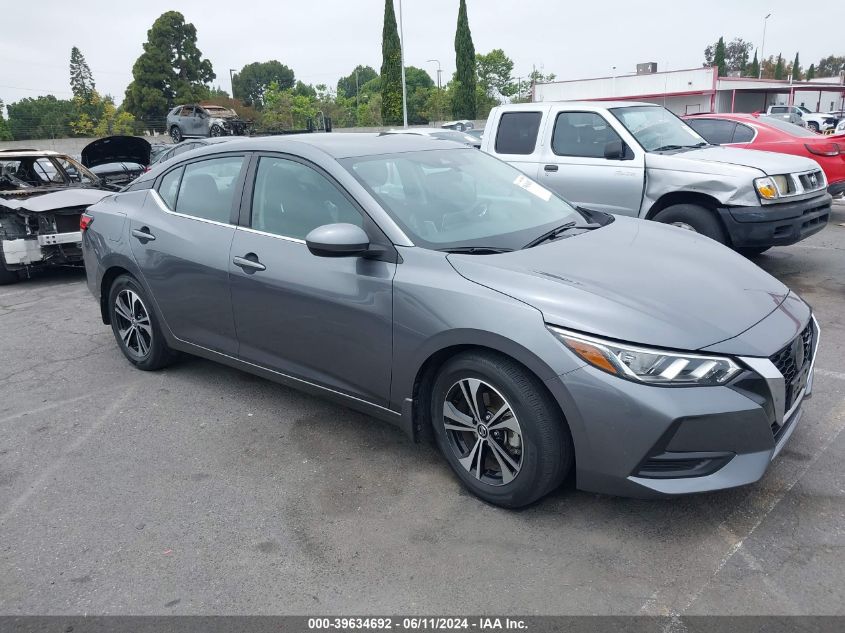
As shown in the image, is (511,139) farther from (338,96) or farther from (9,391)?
(338,96)

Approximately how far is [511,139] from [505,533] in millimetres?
6113

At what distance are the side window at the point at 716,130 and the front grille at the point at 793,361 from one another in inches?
318

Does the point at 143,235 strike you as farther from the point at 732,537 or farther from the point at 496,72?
the point at 496,72

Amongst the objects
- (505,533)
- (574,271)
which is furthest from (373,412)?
(574,271)

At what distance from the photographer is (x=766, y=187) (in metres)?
6.73

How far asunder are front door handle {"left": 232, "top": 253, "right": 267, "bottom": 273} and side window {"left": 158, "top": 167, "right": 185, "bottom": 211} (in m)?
0.94

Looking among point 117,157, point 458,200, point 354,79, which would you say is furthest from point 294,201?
point 354,79

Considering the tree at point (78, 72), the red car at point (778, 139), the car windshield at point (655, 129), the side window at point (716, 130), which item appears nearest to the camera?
the car windshield at point (655, 129)

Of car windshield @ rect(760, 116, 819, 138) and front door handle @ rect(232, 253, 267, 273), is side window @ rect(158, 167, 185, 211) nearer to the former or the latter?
front door handle @ rect(232, 253, 267, 273)

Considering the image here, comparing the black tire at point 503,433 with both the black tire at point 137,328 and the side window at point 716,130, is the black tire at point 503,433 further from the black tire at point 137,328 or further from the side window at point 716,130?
the side window at point 716,130

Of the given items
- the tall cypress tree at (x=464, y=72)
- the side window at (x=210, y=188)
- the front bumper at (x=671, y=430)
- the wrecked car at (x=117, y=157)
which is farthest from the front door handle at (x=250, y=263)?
the tall cypress tree at (x=464, y=72)

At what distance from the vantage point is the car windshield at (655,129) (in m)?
7.51

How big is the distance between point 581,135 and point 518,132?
2.65 ft

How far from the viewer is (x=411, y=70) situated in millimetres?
124562
